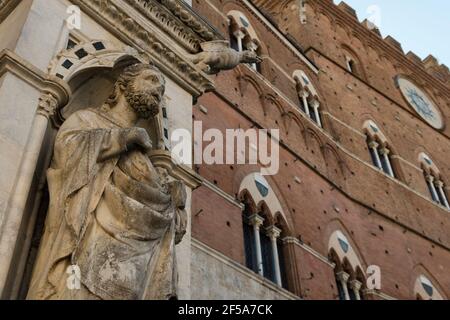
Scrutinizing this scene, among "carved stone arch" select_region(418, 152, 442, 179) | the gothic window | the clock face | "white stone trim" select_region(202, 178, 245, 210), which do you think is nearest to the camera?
"white stone trim" select_region(202, 178, 245, 210)

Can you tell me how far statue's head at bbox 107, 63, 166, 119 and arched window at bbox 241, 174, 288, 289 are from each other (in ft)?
14.5

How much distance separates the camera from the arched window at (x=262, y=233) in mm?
7211

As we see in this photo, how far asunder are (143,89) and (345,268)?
7.03 m

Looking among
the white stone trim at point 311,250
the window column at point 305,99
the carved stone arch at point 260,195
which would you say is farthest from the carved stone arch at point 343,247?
the window column at point 305,99

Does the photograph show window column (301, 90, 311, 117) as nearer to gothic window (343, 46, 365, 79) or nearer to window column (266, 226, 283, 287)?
gothic window (343, 46, 365, 79)

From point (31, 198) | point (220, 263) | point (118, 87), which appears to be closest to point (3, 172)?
point (31, 198)

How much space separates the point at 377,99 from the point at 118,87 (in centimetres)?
1355

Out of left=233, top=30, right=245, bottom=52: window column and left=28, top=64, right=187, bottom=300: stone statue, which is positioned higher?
left=233, top=30, right=245, bottom=52: window column

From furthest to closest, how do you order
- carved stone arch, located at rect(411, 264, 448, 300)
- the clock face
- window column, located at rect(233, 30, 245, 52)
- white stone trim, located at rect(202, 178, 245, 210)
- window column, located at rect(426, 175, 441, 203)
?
the clock face < window column, located at rect(426, 175, 441, 203) < window column, located at rect(233, 30, 245, 52) < carved stone arch, located at rect(411, 264, 448, 300) < white stone trim, located at rect(202, 178, 245, 210)

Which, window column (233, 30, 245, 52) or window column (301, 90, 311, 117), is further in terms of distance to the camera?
window column (301, 90, 311, 117)

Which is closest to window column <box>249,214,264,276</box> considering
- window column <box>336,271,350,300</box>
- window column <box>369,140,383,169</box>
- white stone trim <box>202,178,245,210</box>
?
white stone trim <box>202,178,245,210</box>

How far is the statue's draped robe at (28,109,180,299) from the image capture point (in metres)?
2.10

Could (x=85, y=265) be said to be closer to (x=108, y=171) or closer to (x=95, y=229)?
(x=95, y=229)

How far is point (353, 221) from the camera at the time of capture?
10133 millimetres
